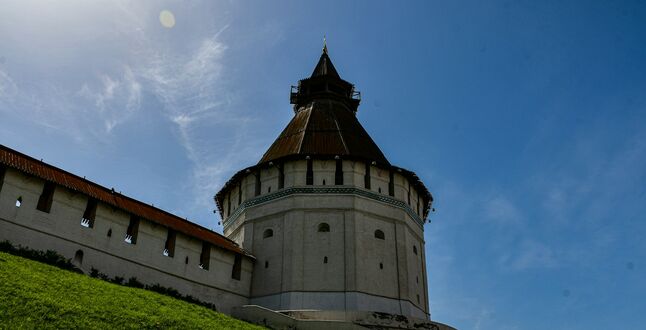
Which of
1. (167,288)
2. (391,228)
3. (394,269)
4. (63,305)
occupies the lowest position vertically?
(63,305)

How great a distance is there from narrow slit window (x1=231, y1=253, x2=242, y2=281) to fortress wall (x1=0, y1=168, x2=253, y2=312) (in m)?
0.17

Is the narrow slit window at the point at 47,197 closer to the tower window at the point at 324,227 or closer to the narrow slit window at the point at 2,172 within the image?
the narrow slit window at the point at 2,172

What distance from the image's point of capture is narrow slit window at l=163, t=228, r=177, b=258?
26.4 m

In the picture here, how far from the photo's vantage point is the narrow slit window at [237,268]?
2864 centimetres

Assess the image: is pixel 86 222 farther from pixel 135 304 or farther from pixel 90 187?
pixel 135 304

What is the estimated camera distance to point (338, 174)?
31.0m

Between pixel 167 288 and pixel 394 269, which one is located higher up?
pixel 394 269

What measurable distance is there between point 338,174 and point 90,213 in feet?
37.5

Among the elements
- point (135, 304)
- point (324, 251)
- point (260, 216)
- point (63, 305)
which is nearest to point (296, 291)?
point (324, 251)

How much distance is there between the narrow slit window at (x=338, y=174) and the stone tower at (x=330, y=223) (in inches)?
1.9

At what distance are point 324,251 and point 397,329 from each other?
4768mm

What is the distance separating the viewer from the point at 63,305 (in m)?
16.2

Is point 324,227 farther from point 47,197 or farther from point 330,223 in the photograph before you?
point 47,197

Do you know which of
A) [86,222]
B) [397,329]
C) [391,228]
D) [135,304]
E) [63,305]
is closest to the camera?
[63,305]
